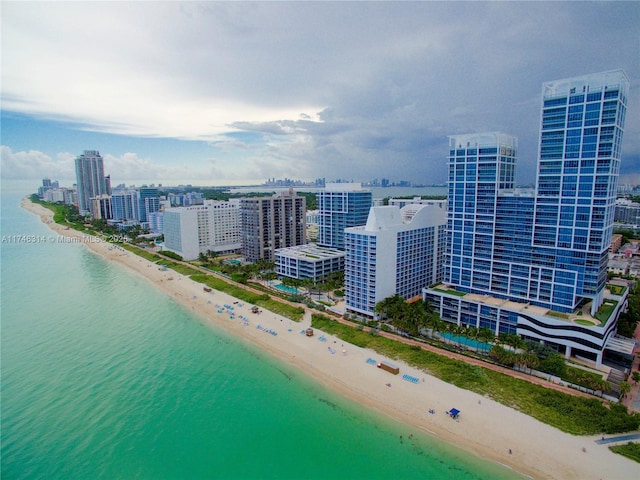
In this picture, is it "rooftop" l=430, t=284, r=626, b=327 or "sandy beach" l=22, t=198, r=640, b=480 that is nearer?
"sandy beach" l=22, t=198, r=640, b=480

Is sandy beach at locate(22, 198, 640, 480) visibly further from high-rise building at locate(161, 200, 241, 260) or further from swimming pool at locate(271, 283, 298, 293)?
high-rise building at locate(161, 200, 241, 260)

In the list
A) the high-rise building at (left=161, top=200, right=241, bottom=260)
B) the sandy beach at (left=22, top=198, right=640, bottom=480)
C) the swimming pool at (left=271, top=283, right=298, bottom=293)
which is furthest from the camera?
the high-rise building at (left=161, top=200, right=241, bottom=260)

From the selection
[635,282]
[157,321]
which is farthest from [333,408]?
[635,282]

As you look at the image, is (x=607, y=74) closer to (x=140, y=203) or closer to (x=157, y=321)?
(x=157, y=321)

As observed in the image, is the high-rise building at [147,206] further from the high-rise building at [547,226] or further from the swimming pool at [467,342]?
the swimming pool at [467,342]

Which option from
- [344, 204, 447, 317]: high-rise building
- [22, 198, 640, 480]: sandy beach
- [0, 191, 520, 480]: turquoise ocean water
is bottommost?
[0, 191, 520, 480]: turquoise ocean water

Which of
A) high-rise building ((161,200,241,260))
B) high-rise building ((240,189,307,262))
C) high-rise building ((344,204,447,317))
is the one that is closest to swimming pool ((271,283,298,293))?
high-rise building ((344,204,447,317))

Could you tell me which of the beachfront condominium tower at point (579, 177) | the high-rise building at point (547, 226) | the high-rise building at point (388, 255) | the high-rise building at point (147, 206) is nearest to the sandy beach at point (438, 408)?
the high-rise building at point (388, 255)

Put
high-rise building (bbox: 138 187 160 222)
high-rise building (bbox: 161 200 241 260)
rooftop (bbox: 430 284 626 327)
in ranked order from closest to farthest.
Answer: rooftop (bbox: 430 284 626 327) < high-rise building (bbox: 161 200 241 260) < high-rise building (bbox: 138 187 160 222)
